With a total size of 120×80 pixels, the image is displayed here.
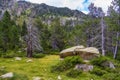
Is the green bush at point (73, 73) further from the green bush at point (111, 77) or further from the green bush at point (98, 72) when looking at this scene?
the green bush at point (111, 77)

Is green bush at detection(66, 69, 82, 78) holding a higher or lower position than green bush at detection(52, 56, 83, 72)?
lower

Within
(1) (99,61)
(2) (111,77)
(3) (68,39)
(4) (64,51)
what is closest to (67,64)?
(1) (99,61)

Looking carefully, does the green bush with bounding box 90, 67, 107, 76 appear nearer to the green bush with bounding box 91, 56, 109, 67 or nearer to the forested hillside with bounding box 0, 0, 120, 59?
the green bush with bounding box 91, 56, 109, 67

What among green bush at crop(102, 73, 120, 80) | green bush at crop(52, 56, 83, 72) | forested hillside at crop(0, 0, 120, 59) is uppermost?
forested hillside at crop(0, 0, 120, 59)

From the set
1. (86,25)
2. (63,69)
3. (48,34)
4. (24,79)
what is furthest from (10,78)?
(48,34)

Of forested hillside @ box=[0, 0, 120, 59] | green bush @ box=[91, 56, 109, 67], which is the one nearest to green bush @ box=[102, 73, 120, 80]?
green bush @ box=[91, 56, 109, 67]

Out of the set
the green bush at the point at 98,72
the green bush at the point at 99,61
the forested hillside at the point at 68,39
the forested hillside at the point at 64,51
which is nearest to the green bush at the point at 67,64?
the forested hillside at the point at 64,51

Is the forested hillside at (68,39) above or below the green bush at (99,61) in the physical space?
above

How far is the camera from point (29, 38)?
5341 centimetres

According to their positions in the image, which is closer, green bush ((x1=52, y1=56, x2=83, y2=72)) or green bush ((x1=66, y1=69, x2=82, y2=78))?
green bush ((x1=66, y1=69, x2=82, y2=78))

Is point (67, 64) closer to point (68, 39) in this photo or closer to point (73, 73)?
point (73, 73)

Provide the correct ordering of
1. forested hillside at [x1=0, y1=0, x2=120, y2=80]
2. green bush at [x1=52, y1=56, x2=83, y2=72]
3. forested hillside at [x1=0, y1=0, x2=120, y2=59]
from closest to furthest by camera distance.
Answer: forested hillside at [x1=0, y1=0, x2=120, y2=80], green bush at [x1=52, y1=56, x2=83, y2=72], forested hillside at [x1=0, y1=0, x2=120, y2=59]

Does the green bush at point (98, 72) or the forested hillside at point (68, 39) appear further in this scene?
the forested hillside at point (68, 39)

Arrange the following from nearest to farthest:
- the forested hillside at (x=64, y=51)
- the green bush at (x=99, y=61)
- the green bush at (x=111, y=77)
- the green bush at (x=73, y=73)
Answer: the green bush at (x=111, y=77)
the green bush at (x=73, y=73)
the forested hillside at (x=64, y=51)
the green bush at (x=99, y=61)
